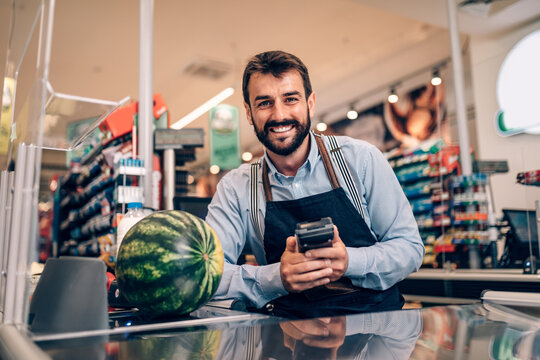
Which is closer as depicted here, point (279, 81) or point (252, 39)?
point (279, 81)

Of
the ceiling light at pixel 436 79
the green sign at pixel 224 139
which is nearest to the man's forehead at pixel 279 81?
the green sign at pixel 224 139

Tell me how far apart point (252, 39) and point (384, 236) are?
6.26 metres

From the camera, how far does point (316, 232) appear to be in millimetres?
978

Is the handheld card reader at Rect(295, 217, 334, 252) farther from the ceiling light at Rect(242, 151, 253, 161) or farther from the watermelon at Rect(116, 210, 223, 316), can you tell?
the ceiling light at Rect(242, 151, 253, 161)

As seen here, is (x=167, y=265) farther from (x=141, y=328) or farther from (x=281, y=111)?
(x=281, y=111)

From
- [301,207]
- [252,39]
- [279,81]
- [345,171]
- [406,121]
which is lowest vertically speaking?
[301,207]

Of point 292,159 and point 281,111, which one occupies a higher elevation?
point 281,111

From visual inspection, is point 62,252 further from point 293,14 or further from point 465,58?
point 465,58

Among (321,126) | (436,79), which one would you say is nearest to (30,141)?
(436,79)

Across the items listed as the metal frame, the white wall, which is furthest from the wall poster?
the metal frame

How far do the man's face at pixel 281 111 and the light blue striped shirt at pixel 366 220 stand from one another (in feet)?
0.34

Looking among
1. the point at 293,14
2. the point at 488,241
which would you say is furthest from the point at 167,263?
the point at 293,14

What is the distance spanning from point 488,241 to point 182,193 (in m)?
2.60

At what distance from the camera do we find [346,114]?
393 inches
